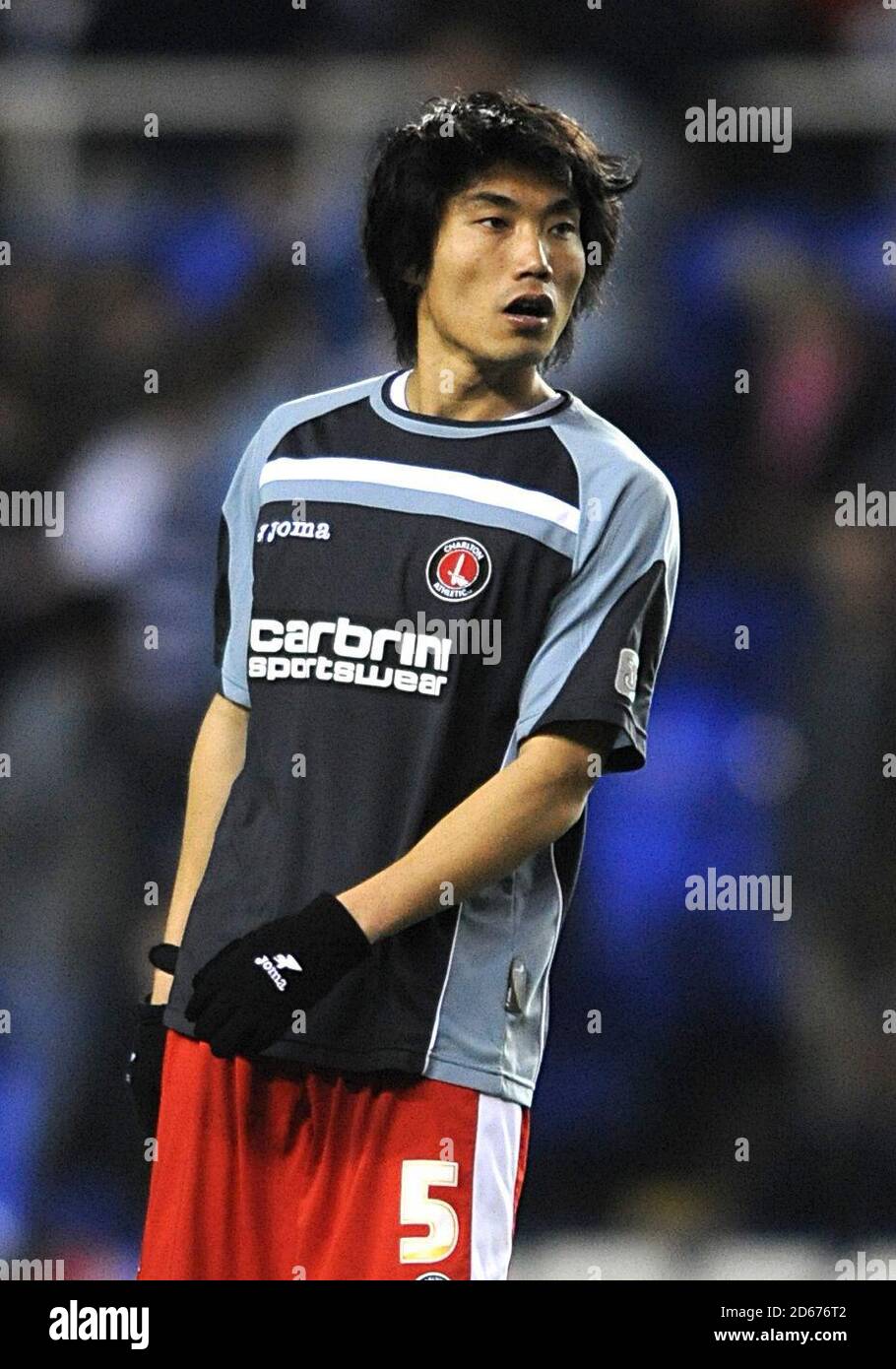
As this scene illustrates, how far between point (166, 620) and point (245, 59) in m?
0.88

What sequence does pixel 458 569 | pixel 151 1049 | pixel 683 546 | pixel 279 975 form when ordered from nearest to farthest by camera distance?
pixel 279 975, pixel 458 569, pixel 151 1049, pixel 683 546

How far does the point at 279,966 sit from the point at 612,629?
18.4 inches

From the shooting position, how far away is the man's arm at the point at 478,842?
1.91 meters

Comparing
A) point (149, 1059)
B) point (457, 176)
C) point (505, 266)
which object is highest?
point (457, 176)

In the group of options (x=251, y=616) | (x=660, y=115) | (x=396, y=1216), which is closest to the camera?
(x=396, y=1216)

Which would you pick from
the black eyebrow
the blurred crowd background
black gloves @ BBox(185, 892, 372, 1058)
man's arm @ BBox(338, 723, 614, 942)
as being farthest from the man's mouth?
the blurred crowd background

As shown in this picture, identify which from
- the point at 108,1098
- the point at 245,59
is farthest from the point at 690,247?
the point at 108,1098

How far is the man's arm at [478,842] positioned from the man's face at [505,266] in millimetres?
431

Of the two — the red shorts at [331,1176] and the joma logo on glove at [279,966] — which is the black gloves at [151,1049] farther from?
the joma logo on glove at [279,966]

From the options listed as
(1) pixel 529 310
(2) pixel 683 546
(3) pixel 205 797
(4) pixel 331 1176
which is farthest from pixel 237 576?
(2) pixel 683 546

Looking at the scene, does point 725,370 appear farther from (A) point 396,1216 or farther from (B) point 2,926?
(A) point 396,1216

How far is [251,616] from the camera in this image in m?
2.12

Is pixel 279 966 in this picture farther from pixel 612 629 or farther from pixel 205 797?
pixel 612 629

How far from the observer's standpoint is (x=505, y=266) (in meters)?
2.07
